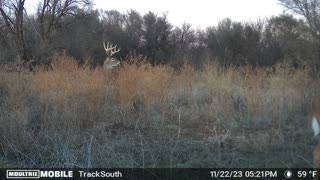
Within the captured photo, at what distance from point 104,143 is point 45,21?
3438cm

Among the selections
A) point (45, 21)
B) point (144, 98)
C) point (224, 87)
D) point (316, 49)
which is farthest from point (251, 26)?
point (144, 98)

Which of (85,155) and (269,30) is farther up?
(269,30)

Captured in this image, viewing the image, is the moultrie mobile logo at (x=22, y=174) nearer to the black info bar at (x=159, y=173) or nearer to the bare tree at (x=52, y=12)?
the black info bar at (x=159, y=173)

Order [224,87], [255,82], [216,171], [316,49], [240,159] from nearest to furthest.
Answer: [216,171], [240,159], [255,82], [224,87], [316,49]

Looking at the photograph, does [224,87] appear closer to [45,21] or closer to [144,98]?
[144,98]

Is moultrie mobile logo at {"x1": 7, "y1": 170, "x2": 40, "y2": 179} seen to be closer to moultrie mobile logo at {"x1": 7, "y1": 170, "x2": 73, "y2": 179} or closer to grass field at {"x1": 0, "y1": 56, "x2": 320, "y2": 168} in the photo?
moultrie mobile logo at {"x1": 7, "y1": 170, "x2": 73, "y2": 179}

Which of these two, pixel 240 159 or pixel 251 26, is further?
pixel 251 26

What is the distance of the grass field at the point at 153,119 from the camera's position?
5.69 metres

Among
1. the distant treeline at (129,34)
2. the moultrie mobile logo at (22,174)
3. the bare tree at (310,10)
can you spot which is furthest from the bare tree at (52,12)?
the moultrie mobile logo at (22,174)

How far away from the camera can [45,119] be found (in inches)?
288

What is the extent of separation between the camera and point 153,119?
7.64 metres
